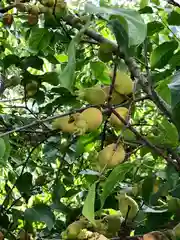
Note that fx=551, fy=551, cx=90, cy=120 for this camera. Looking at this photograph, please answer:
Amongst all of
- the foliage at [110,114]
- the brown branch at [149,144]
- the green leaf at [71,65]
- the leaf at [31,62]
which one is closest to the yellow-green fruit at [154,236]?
the foliage at [110,114]

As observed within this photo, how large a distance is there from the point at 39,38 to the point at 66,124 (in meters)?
0.35

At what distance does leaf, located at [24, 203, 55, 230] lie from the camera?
1017 millimetres

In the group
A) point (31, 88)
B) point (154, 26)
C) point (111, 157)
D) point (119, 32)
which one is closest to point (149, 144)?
point (111, 157)

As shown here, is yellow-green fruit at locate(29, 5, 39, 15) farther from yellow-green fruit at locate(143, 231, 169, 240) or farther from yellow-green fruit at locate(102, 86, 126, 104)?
yellow-green fruit at locate(143, 231, 169, 240)

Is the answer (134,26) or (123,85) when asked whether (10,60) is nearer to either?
(123,85)

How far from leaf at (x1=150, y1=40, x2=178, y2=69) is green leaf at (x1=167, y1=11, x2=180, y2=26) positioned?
52 mm

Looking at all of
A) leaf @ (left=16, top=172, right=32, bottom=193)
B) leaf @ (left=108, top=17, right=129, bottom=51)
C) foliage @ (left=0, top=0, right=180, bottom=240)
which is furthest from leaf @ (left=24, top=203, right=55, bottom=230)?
leaf @ (left=108, top=17, right=129, bottom=51)

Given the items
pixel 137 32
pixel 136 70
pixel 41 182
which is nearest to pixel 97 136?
pixel 136 70

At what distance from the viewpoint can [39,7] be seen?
3.12 feet

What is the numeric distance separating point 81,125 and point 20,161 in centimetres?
64

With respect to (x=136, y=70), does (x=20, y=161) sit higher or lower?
lower

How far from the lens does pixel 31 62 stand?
111 cm

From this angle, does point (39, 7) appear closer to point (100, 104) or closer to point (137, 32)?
point (100, 104)

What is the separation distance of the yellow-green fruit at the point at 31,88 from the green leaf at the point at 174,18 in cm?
32
